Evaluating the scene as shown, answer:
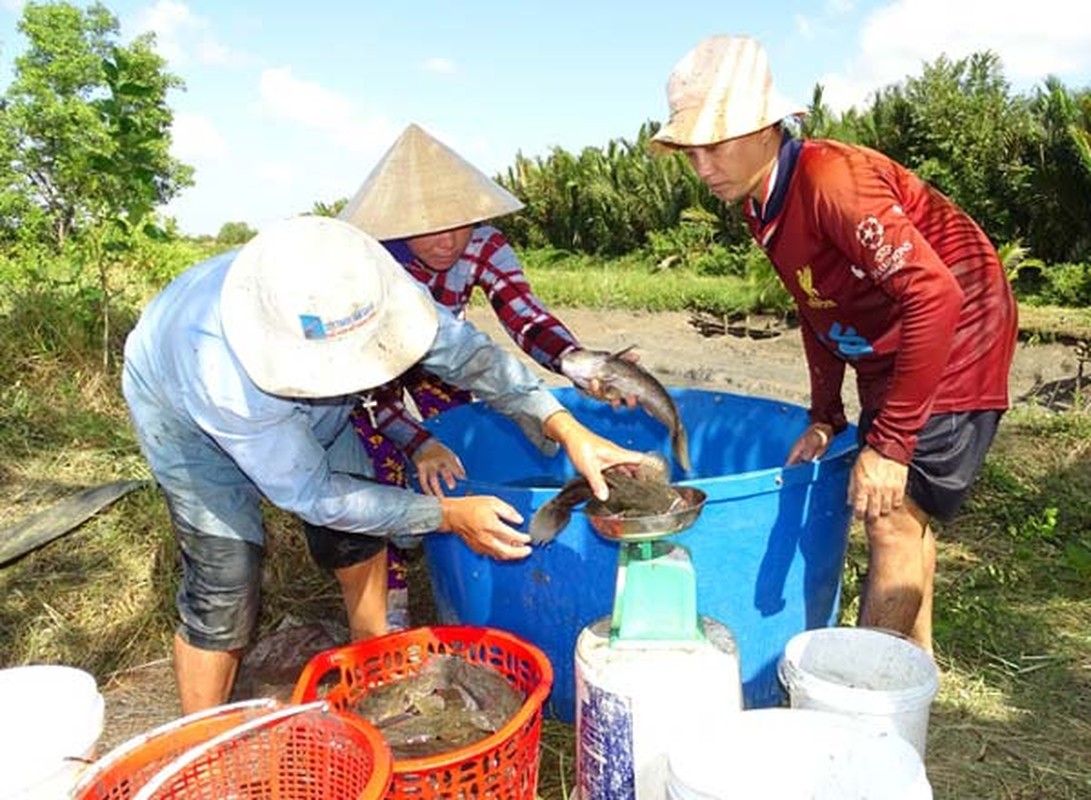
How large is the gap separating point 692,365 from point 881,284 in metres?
6.94

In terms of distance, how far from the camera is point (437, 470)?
2633 mm

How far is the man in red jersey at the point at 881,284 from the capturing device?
2.15 metres

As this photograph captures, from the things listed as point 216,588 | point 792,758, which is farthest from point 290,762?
point 792,758

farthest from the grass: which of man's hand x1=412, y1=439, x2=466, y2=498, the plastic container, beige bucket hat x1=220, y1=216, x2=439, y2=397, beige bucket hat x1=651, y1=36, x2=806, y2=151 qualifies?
beige bucket hat x1=651, y1=36, x2=806, y2=151

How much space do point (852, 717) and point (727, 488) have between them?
61 centimetres

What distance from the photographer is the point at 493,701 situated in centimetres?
220

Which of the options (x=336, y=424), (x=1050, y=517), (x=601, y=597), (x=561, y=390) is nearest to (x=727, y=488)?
(x=601, y=597)

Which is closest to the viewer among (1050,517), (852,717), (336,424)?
(852,717)

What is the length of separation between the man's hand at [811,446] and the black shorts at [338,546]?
124 centimetres

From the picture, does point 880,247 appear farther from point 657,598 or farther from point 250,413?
point 250,413

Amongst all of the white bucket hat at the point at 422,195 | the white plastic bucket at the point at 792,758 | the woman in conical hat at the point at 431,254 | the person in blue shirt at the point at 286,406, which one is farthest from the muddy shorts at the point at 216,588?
the white plastic bucket at the point at 792,758

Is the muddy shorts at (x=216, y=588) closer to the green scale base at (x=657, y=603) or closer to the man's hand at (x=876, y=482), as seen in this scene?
the green scale base at (x=657, y=603)

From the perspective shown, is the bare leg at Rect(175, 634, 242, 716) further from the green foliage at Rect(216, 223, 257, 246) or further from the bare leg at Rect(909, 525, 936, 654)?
the green foliage at Rect(216, 223, 257, 246)

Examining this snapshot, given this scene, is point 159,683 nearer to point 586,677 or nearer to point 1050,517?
point 586,677
